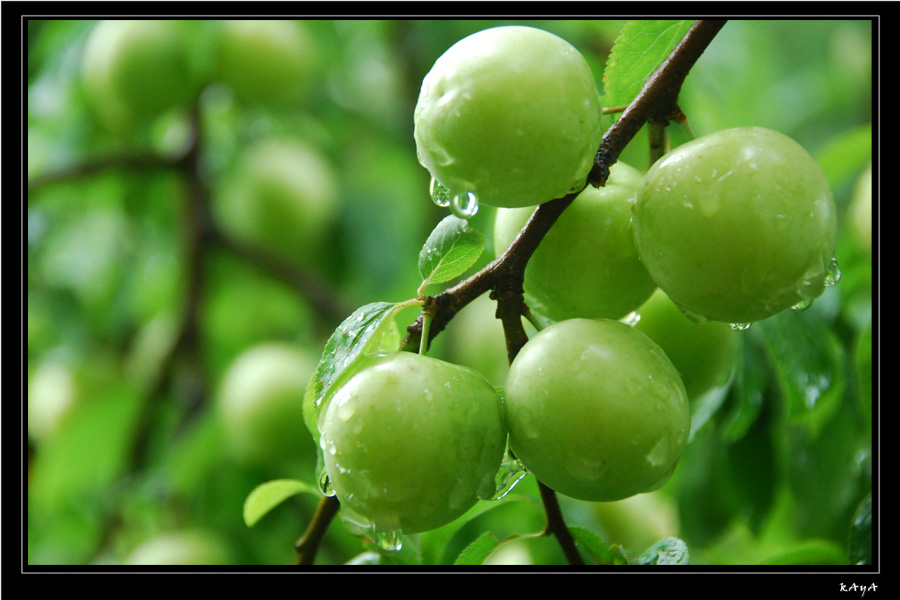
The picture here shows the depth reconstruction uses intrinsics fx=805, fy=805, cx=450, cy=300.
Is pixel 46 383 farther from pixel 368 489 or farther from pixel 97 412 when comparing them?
pixel 368 489

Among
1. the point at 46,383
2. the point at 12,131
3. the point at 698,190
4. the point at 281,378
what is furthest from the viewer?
the point at 46,383

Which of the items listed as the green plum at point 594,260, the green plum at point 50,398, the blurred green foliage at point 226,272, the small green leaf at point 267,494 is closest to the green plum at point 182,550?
the blurred green foliage at point 226,272

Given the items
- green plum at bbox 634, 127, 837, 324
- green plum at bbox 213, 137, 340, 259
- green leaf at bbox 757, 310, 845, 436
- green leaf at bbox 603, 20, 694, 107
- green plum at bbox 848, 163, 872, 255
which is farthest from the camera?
green plum at bbox 213, 137, 340, 259

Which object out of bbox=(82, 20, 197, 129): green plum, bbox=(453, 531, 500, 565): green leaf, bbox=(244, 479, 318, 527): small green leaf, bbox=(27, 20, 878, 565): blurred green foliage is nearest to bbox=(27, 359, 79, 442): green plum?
bbox=(27, 20, 878, 565): blurred green foliage

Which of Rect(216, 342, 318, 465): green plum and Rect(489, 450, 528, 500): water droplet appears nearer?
Rect(489, 450, 528, 500): water droplet

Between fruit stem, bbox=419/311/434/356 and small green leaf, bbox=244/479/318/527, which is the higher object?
fruit stem, bbox=419/311/434/356

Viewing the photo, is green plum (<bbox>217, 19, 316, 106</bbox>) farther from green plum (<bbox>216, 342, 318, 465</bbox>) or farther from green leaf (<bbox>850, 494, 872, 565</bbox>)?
green leaf (<bbox>850, 494, 872, 565</bbox>)

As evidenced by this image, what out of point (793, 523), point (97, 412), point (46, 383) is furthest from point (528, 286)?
point (46, 383)
